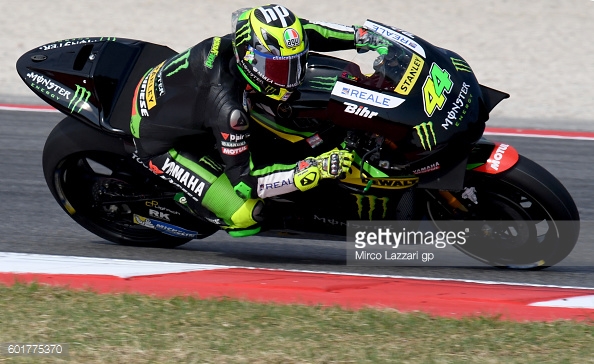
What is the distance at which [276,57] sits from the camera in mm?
4953

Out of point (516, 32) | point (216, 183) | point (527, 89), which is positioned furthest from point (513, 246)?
point (516, 32)

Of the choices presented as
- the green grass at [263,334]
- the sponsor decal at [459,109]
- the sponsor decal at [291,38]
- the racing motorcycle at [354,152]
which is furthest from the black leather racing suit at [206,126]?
the green grass at [263,334]

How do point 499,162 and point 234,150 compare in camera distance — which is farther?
point 234,150

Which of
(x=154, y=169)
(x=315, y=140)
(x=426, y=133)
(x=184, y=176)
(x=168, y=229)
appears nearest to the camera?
(x=426, y=133)

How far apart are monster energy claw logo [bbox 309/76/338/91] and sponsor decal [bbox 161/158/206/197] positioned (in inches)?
34.0

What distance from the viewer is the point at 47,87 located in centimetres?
586

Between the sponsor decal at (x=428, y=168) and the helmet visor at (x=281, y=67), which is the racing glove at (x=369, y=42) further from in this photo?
the sponsor decal at (x=428, y=168)

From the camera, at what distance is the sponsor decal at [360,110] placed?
496cm

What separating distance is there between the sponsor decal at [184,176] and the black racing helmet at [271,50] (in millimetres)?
732

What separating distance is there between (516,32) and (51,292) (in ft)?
31.2

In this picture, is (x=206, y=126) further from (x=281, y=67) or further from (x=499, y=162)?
(x=499, y=162)

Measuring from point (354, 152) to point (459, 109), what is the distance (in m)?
0.62
